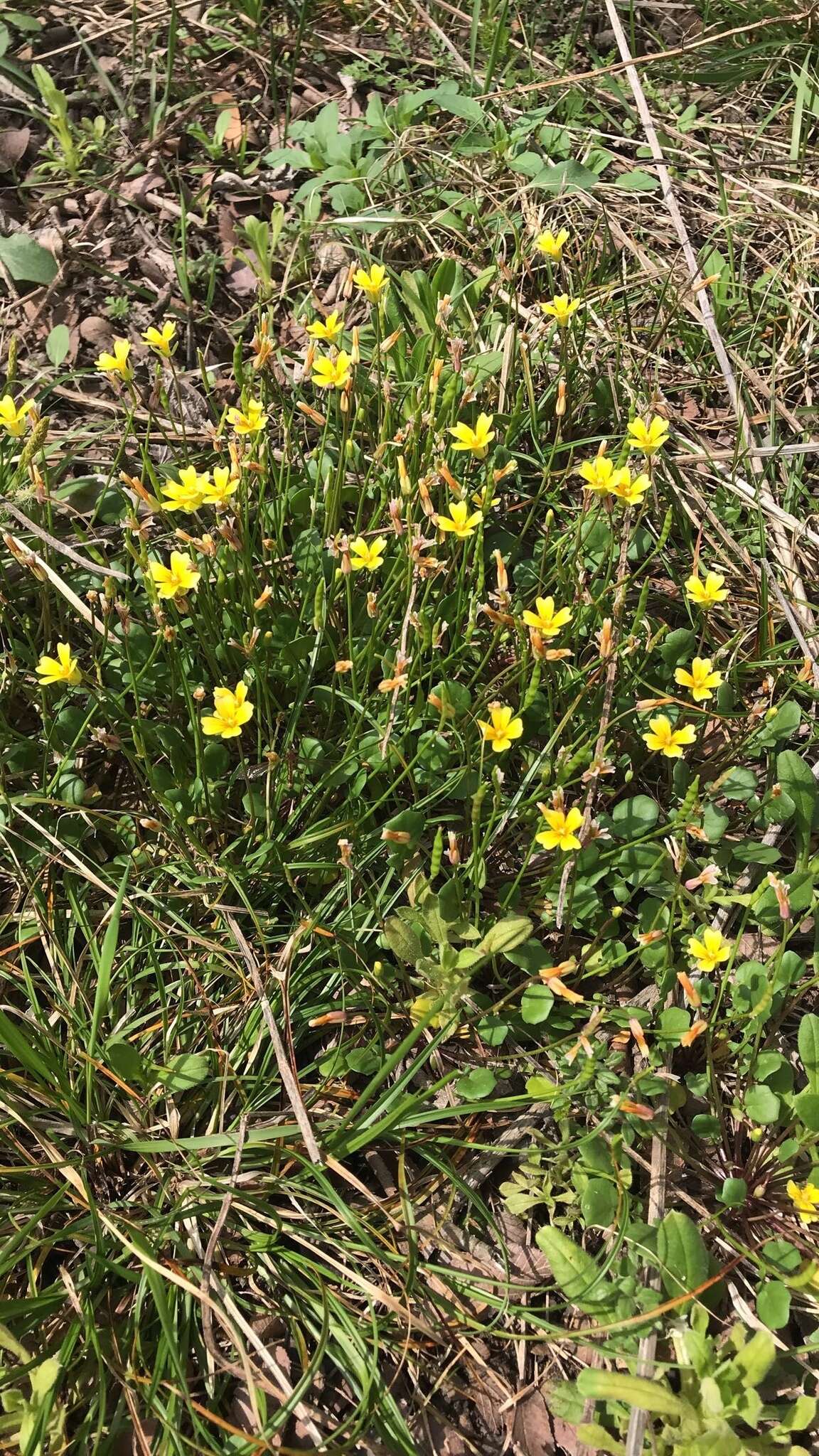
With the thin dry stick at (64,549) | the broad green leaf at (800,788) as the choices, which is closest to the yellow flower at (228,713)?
the thin dry stick at (64,549)

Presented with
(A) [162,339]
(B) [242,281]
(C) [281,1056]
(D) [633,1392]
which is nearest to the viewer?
(D) [633,1392]

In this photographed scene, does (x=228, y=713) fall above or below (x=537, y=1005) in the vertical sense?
above

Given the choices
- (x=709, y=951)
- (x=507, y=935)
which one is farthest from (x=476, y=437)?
(x=709, y=951)

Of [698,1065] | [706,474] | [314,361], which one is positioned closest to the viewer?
[698,1065]

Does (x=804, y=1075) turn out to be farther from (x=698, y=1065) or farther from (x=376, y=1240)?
(x=376, y=1240)

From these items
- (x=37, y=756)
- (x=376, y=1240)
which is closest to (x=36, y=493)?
(x=37, y=756)

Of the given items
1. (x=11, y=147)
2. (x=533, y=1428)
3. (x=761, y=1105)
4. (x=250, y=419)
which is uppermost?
(x=11, y=147)

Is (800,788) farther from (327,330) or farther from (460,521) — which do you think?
(327,330)
